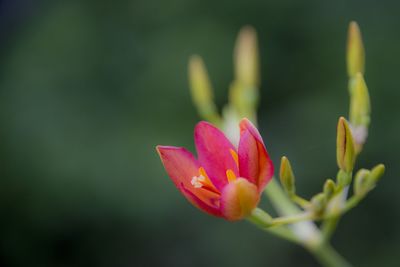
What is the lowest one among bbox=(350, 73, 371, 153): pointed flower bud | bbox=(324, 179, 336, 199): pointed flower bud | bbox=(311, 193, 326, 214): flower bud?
bbox=(311, 193, 326, 214): flower bud

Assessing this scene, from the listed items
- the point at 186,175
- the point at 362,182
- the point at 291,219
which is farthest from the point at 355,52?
the point at 186,175

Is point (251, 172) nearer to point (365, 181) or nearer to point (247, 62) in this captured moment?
point (365, 181)

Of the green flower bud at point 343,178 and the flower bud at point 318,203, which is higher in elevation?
the green flower bud at point 343,178

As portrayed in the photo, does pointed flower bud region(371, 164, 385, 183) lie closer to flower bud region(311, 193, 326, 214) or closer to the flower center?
flower bud region(311, 193, 326, 214)

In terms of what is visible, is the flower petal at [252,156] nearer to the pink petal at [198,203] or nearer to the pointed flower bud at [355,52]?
the pink petal at [198,203]

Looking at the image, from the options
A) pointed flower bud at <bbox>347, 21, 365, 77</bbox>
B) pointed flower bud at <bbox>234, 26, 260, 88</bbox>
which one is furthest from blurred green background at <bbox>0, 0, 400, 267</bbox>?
pointed flower bud at <bbox>347, 21, 365, 77</bbox>

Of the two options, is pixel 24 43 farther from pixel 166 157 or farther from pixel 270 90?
pixel 166 157

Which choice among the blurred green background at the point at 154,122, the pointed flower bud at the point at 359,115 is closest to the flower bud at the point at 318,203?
the pointed flower bud at the point at 359,115
